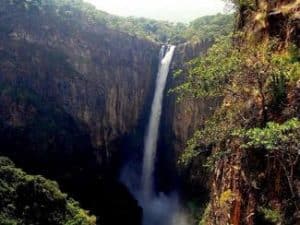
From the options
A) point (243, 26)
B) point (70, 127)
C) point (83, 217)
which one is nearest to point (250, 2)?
point (243, 26)

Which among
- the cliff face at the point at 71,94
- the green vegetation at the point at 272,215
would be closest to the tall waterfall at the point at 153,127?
the cliff face at the point at 71,94

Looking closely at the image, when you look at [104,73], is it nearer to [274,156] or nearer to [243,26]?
[243,26]

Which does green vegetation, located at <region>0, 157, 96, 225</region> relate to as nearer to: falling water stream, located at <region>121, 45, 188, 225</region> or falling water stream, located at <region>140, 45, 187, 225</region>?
falling water stream, located at <region>140, 45, 187, 225</region>

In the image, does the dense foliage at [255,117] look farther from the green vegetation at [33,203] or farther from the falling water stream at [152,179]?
the falling water stream at [152,179]

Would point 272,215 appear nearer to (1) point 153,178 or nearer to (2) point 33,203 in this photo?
(2) point 33,203

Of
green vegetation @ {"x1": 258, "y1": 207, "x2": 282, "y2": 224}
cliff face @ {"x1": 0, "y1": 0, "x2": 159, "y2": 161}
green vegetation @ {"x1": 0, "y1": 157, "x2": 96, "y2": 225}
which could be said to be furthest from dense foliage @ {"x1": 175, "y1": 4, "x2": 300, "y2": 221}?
cliff face @ {"x1": 0, "y1": 0, "x2": 159, "y2": 161}
